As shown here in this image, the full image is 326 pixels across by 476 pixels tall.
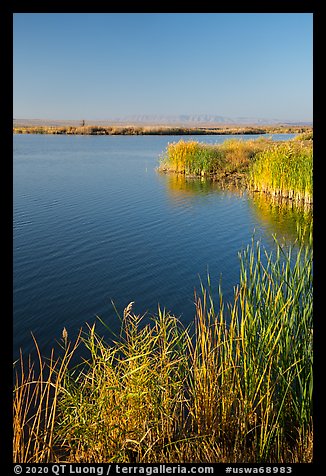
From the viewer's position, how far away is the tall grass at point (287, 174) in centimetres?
1151

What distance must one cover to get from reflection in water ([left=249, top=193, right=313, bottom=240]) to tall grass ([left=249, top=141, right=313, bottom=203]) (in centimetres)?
27

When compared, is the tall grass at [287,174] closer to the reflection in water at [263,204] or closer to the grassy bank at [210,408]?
the reflection in water at [263,204]

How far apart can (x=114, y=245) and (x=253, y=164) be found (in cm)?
926

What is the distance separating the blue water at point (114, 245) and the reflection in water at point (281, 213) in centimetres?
11

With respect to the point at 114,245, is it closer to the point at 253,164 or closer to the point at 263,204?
the point at 263,204

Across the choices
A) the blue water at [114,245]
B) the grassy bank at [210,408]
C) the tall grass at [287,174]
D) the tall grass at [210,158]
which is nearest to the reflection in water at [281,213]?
the blue water at [114,245]

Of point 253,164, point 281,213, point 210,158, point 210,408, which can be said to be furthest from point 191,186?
point 210,408

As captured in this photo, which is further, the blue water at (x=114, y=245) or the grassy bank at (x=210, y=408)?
the blue water at (x=114, y=245)

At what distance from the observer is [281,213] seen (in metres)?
11.4
